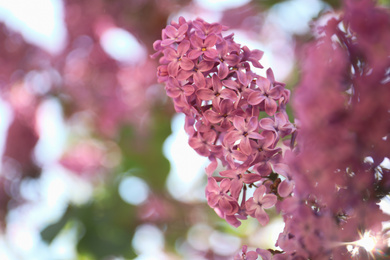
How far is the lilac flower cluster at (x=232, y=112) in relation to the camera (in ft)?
1.63

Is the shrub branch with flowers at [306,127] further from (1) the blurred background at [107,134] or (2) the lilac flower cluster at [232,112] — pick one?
(1) the blurred background at [107,134]

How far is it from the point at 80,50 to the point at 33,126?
36 cm

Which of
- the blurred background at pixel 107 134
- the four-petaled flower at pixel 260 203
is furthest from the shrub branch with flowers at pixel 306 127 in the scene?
the blurred background at pixel 107 134

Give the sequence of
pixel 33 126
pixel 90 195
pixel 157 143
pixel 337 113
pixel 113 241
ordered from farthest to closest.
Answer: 1. pixel 33 126
2. pixel 90 195
3. pixel 157 143
4. pixel 113 241
5. pixel 337 113

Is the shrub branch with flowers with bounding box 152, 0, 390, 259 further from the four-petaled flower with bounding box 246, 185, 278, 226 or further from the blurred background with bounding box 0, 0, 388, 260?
the blurred background with bounding box 0, 0, 388, 260

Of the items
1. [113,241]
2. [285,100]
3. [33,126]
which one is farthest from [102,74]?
[285,100]

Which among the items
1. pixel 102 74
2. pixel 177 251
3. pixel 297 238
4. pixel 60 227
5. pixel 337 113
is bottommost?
pixel 177 251

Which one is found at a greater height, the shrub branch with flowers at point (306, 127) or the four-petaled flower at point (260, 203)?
the shrub branch with flowers at point (306, 127)

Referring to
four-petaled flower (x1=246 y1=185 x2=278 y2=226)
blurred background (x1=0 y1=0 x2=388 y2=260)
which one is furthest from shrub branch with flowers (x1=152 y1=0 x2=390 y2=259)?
blurred background (x1=0 y1=0 x2=388 y2=260)

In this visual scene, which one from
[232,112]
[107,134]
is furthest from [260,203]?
[107,134]

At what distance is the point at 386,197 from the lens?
1.45 ft

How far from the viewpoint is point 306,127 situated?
1.24 feet

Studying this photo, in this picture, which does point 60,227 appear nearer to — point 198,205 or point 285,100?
point 198,205

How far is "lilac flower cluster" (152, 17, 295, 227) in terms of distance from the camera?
50 cm
